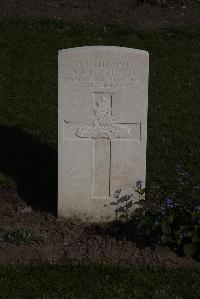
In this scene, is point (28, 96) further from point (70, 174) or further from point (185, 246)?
point (185, 246)

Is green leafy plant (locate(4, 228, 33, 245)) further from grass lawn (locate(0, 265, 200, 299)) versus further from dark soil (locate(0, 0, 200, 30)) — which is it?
dark soil (locate(0, 0, 200, 30))

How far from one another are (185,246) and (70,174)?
136 cm

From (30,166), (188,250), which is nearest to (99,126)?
(188,250)

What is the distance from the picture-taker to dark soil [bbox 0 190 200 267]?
6.01 m

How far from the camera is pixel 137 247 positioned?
20.3 feet

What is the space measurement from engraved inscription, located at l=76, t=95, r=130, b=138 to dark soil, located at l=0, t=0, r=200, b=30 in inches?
279

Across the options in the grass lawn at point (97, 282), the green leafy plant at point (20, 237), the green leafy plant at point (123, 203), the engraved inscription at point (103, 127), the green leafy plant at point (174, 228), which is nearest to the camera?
the grass lawn at point (97, 282)

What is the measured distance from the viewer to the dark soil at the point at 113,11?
13469 mm

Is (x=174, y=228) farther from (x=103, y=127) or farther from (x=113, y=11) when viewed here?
(x=113, y=11)

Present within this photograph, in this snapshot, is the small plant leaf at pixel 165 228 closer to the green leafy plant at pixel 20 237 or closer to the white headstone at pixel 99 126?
the white headstone at pixel 99 126

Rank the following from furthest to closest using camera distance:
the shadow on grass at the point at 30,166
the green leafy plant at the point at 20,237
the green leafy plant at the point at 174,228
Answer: the shadow on grass at the point at 30,166, the green leafy plant at the point at 20,237, the green leafy plant at the point at 174,228

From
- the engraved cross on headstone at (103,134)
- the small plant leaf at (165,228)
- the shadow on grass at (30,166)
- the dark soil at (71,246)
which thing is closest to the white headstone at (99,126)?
the engraved cross on headstone at (103,134)

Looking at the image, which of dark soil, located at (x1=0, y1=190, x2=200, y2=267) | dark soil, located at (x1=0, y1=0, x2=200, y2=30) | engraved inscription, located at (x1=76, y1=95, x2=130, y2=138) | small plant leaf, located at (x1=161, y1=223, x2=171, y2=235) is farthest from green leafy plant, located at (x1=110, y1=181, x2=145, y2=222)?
dark soil, located at (x1=0, y1=0, x2=200, y2=30)

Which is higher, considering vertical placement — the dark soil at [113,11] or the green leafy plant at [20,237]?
the dark soil at [113,11]
